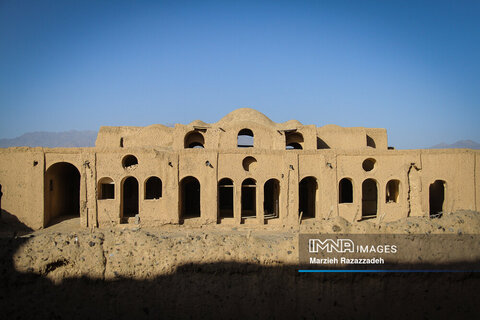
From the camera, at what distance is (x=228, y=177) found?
55.7ft

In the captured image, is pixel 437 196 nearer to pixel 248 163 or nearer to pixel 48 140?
pixel 248 163

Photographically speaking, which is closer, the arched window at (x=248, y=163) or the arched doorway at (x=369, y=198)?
the arched window at (x=248, y=163)

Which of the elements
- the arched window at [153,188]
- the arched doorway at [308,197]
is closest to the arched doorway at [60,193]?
the arched window at [153,188]

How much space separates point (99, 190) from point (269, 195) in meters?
11.6

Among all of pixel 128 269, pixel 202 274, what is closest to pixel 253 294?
pixel 202 274

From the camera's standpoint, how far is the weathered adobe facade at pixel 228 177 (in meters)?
16.6

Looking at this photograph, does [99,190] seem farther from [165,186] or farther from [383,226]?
[383,226]

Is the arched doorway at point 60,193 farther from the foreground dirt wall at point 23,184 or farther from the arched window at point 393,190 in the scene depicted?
the arched window at point 393,190

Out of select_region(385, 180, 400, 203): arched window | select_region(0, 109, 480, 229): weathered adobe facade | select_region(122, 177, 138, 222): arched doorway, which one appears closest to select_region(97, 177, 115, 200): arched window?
select_region(0, 109, 480, 229): weathered adobe facade

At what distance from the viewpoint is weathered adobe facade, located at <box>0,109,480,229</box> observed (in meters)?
16.6

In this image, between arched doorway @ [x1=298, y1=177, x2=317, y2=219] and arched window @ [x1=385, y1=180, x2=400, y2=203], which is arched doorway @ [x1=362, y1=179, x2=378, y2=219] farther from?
A: arched doorway @ [x1=298, y1=177, x2=317, y2=219]

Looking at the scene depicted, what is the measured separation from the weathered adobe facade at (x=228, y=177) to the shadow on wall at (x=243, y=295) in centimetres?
821

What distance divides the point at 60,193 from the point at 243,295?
16095mm

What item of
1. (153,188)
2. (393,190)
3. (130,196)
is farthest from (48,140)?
(393,190)
